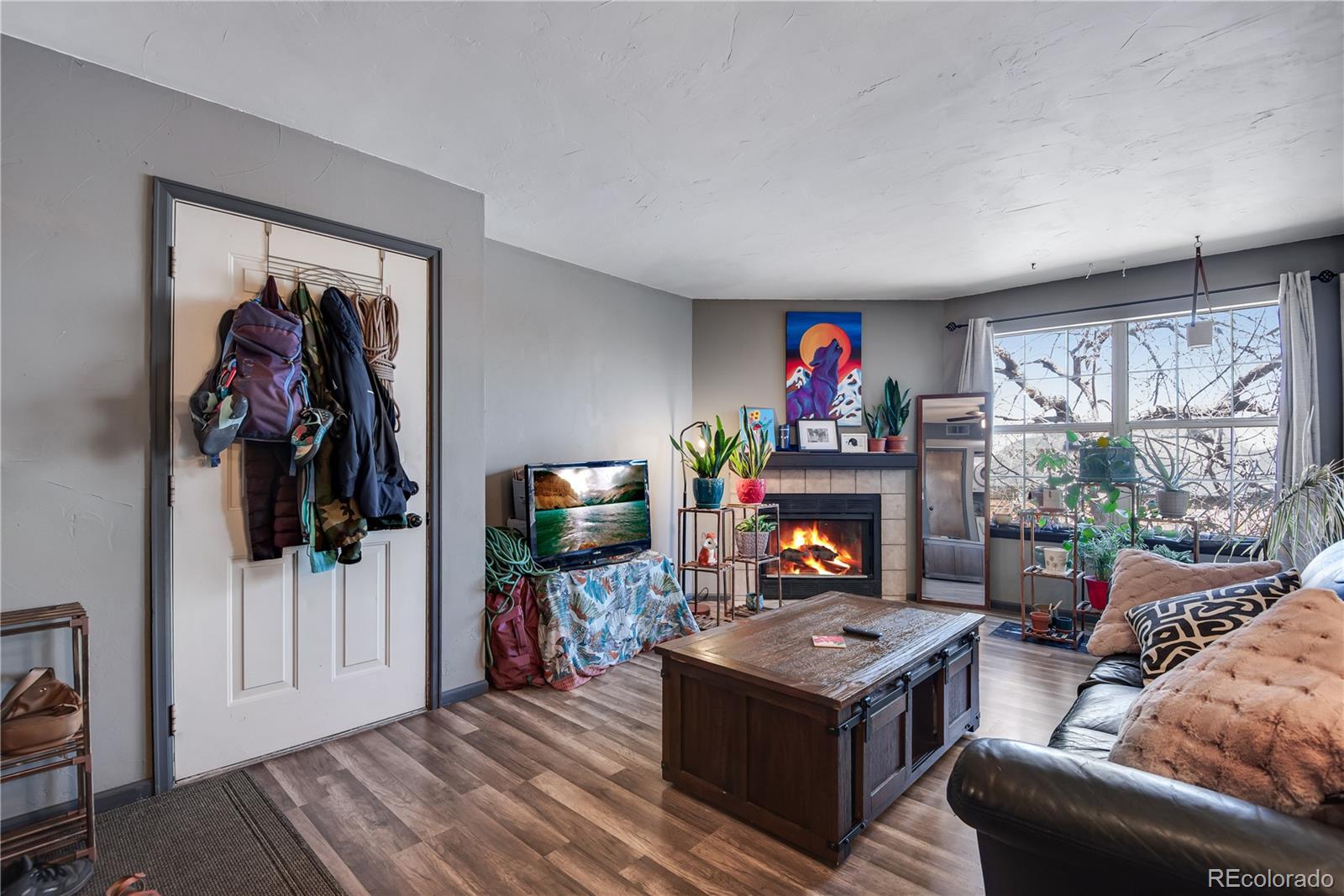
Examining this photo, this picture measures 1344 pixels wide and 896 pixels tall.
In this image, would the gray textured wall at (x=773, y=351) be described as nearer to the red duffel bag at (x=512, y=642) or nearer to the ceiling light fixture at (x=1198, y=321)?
the ceiling light fixture at (x=1198, y=321)

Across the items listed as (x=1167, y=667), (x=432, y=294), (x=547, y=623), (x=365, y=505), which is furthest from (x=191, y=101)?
(x=1167, y=667)

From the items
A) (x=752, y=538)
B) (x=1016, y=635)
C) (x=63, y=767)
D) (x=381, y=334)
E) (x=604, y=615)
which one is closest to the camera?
(x=63, y=767)

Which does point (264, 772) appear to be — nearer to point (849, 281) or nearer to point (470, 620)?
point (470, 620)

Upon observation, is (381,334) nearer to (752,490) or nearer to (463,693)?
(463,693)

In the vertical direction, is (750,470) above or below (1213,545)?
above

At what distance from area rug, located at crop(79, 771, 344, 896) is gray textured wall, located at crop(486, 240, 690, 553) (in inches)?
76.2

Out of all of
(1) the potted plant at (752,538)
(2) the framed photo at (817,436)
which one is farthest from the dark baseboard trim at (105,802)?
(2) the framed photo at (817,436)

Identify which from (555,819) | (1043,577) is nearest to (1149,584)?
(1043,577)

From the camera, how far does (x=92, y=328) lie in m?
2.08

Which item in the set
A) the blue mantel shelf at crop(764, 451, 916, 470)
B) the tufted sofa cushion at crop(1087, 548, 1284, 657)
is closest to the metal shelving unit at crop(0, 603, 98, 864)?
the tufted sofa cushion at crop(1087, 548, 1284, 657)

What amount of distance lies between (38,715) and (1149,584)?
3.75 meters

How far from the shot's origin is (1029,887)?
3.83 ft

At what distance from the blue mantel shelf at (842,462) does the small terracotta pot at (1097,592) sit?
1.48 metres

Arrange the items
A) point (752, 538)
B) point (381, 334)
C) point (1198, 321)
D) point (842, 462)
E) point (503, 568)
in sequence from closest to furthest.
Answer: point (381, 334), point (503, 568), point (1198, 321), point (752, 538), point (842, 462)
